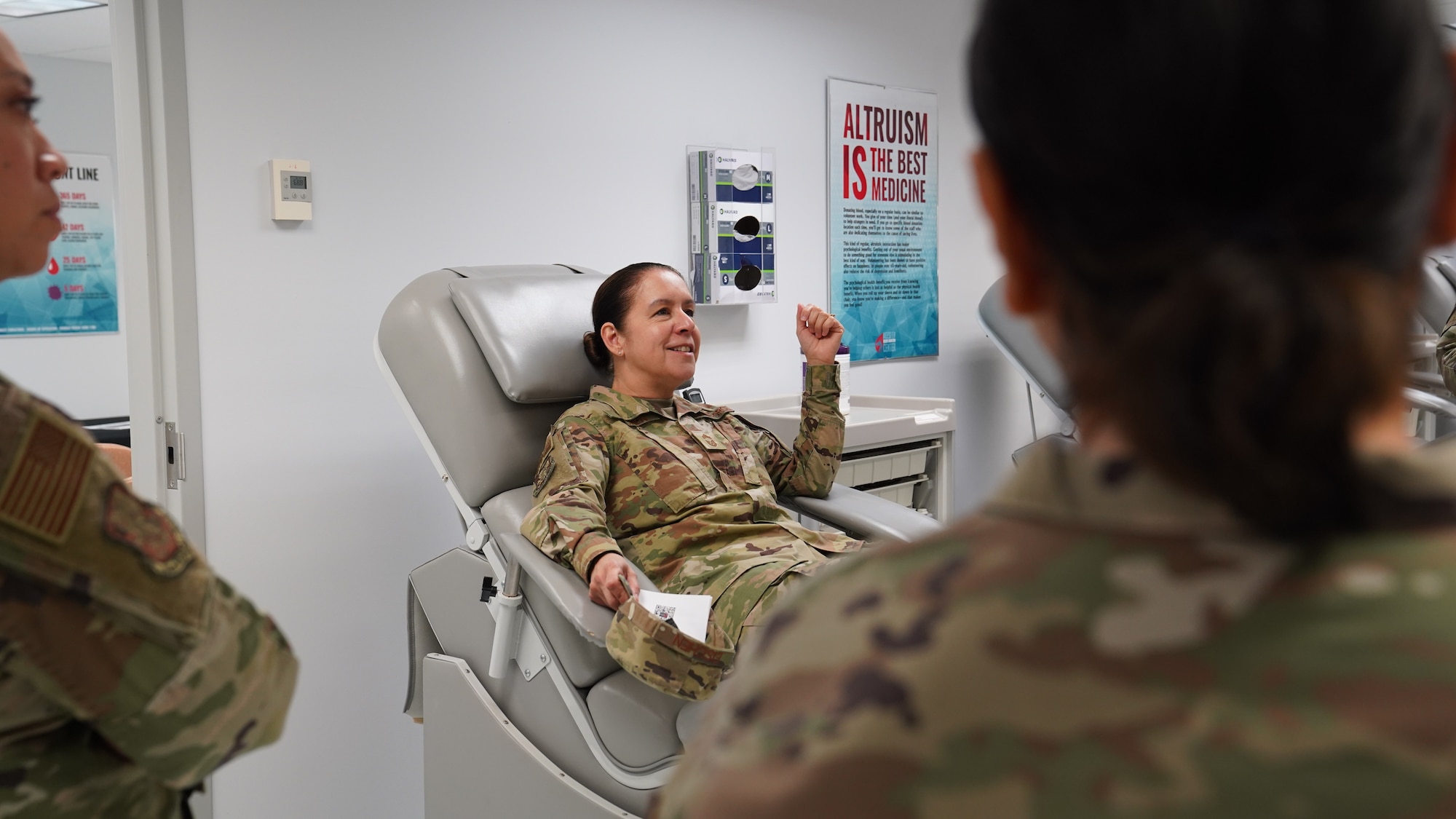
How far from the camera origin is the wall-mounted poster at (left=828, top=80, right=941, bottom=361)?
12.7 feet

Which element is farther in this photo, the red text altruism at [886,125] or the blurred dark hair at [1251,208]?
the red text altruism at [886,125]

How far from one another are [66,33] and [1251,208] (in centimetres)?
578

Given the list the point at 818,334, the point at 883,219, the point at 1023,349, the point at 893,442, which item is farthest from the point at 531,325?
the point at 1023,349

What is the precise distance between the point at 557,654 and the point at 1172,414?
180 centimetres

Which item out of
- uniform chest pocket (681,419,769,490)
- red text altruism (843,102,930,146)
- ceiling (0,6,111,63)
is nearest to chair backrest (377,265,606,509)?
uniform chest pocket (681,419,769,490)

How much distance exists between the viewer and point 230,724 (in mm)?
922

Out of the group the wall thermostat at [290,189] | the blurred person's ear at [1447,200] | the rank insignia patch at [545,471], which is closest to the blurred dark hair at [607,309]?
the rank insignia patch at [545,471]

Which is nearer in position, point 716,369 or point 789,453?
point 789,453

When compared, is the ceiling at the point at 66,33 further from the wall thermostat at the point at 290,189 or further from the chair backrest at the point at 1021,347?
the chair backrest at the point at 1021,347

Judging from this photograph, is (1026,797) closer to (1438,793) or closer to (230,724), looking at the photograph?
(1438,793)

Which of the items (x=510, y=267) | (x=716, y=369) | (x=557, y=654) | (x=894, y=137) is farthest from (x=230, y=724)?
(x=894, y=137)

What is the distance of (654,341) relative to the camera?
2574 millimetres

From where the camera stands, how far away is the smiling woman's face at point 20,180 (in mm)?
903

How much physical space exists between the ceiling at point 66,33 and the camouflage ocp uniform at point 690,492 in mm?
3328
